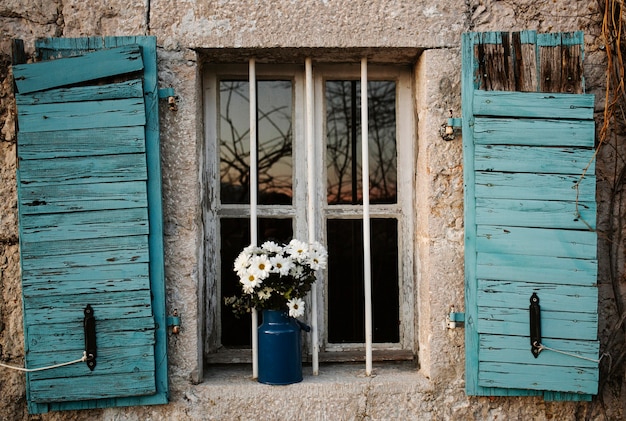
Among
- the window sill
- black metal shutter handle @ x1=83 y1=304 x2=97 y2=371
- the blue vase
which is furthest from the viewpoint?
the window sill

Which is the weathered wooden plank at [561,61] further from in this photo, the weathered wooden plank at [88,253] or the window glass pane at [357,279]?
the weathered wooden plank at [88,253]

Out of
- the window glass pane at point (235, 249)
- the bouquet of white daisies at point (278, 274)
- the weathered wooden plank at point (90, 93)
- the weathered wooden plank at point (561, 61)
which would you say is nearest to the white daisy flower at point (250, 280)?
the bouquet of white daisies at point (278, 274)

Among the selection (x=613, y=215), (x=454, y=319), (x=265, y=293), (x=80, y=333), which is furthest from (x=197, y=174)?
(x=613, y=215)

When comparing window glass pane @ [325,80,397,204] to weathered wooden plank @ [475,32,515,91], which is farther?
window glass pane @ [325,80,397,204]

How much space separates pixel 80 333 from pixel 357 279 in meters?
1.30

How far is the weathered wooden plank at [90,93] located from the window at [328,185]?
0.44 meters

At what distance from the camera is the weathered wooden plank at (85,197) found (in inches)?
106

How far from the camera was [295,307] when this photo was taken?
276 centimetres

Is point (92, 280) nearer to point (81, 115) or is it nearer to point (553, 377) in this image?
point (81, 115)

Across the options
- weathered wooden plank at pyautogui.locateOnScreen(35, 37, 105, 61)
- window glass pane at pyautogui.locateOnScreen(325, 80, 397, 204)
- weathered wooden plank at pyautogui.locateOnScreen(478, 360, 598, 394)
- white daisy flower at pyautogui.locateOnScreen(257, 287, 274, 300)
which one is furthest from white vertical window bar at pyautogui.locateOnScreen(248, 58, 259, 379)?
weathered wooden plank at pyautogui.locateOnScreen(478, 360, 598, 394)

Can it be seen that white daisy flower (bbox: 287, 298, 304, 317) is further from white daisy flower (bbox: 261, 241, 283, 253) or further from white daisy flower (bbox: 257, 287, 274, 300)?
white daisy flower (bbox: 261, 241, 283, 253)

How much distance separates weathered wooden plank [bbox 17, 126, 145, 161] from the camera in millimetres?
2695

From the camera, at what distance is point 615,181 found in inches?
114

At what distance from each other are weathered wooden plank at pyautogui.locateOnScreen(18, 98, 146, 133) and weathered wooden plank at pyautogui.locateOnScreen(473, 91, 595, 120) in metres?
1.49
